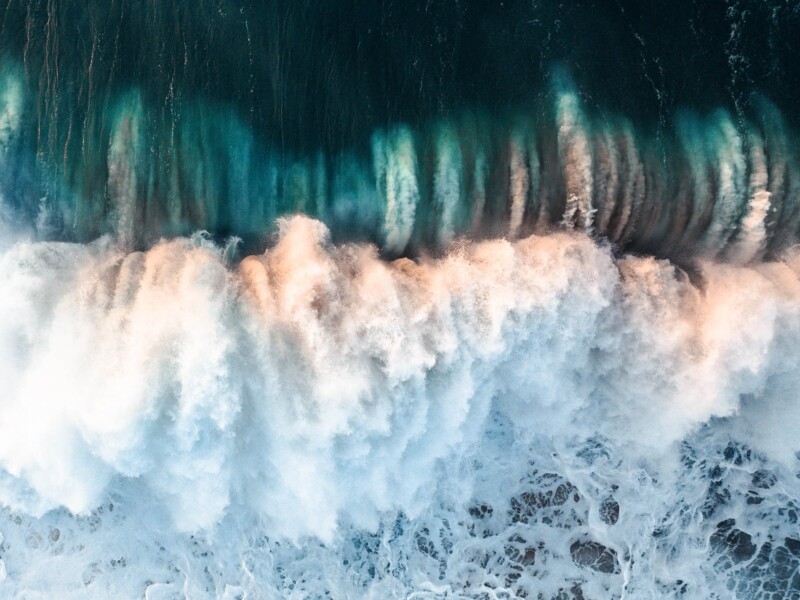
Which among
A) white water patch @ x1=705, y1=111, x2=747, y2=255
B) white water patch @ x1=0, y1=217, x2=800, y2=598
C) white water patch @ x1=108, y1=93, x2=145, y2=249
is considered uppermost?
white water patch @ x1=705, y1=111, x2=747, y2=255

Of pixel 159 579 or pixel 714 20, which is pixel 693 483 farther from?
pixel 159 579

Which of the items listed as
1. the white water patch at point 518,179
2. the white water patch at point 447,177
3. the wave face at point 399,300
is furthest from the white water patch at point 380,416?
the white water patch at point 447,177

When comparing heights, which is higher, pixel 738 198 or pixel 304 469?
pixel 738 198

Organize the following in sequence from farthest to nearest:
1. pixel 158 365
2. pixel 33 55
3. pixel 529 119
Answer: pixel 529 119 → pixel 33 55 → pixel 158 365

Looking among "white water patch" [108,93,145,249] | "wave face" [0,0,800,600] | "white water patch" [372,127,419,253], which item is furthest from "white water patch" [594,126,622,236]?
"white water patch" [108,93,145,249]

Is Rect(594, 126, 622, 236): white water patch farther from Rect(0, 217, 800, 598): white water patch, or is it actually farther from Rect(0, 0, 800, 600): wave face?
Rect(0, 217, 800, 598): white water patch

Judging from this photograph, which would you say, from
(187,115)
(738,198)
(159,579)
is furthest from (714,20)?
(159,579)

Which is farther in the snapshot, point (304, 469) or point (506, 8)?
point (506, 8)

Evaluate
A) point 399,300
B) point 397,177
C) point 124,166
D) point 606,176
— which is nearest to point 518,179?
point 606,176
